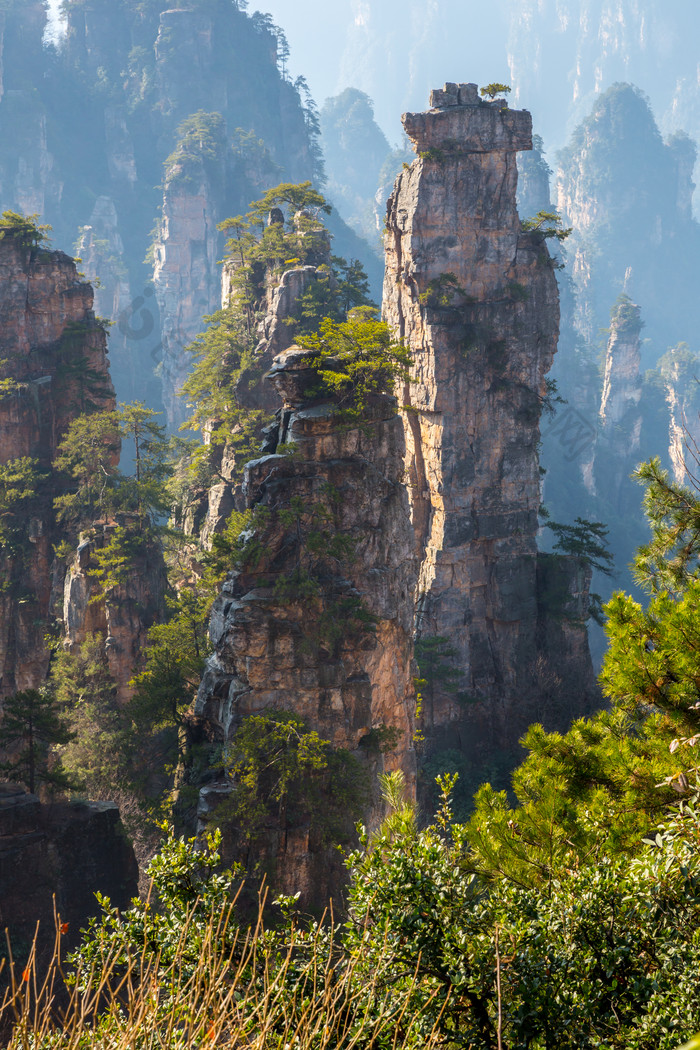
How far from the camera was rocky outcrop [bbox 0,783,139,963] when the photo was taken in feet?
50.2

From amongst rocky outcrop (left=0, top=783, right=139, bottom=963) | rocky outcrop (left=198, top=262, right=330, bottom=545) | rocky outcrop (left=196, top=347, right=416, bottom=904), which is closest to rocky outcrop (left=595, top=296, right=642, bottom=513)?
rocky outcrop (left=198, top=262, right=330, bottom=545)

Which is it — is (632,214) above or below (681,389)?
above

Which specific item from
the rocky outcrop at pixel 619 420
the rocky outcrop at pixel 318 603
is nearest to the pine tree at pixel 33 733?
the rocky outcrop at pixel 318 603

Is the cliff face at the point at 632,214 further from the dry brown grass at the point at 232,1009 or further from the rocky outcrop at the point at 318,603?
the dry brown grass at the point at 232,1009

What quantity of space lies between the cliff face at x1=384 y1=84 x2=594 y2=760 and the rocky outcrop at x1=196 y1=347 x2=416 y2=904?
10.5 metres

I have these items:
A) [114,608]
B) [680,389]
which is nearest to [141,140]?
[680,389]

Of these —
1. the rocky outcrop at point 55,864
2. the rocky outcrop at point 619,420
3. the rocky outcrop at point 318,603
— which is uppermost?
the rocky outcrop at point 619,420

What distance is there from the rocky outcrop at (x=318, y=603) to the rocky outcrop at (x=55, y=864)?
125 inches

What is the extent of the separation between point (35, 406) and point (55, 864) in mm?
14531

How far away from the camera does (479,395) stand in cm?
2953

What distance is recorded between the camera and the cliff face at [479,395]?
28766 millimetres

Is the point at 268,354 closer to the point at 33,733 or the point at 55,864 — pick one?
the point at 33,733

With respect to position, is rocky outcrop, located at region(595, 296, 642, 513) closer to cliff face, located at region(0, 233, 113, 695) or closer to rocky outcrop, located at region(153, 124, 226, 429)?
rocky outcrop, located at region(153, 124, 226, 429)

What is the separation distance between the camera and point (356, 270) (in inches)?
1374
